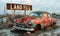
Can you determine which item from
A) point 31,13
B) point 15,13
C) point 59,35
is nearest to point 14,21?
point 15,13

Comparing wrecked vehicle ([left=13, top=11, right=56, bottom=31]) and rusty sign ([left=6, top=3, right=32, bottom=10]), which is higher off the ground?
rusty sign ([left=6, top=3, right=32, bottom=10])

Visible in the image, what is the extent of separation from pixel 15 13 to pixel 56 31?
748 millimetres

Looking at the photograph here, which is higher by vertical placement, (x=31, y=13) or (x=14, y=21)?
(x=31, y=13)

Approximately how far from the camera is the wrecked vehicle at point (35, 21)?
5.74ft

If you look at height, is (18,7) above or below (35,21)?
above

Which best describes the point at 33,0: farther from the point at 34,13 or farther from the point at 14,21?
the point at 14,21

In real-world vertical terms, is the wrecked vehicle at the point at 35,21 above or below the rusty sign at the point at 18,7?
below

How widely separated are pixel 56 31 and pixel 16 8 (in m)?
0.77

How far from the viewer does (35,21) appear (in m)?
1.81

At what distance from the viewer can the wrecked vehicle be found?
1748 mm

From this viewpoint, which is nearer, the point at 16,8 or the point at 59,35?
the point at 16,8

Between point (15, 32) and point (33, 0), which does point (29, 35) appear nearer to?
point (15, 32)

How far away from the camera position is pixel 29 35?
70.2 inches

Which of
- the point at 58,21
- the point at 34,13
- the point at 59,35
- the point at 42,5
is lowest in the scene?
the point at 59,35
